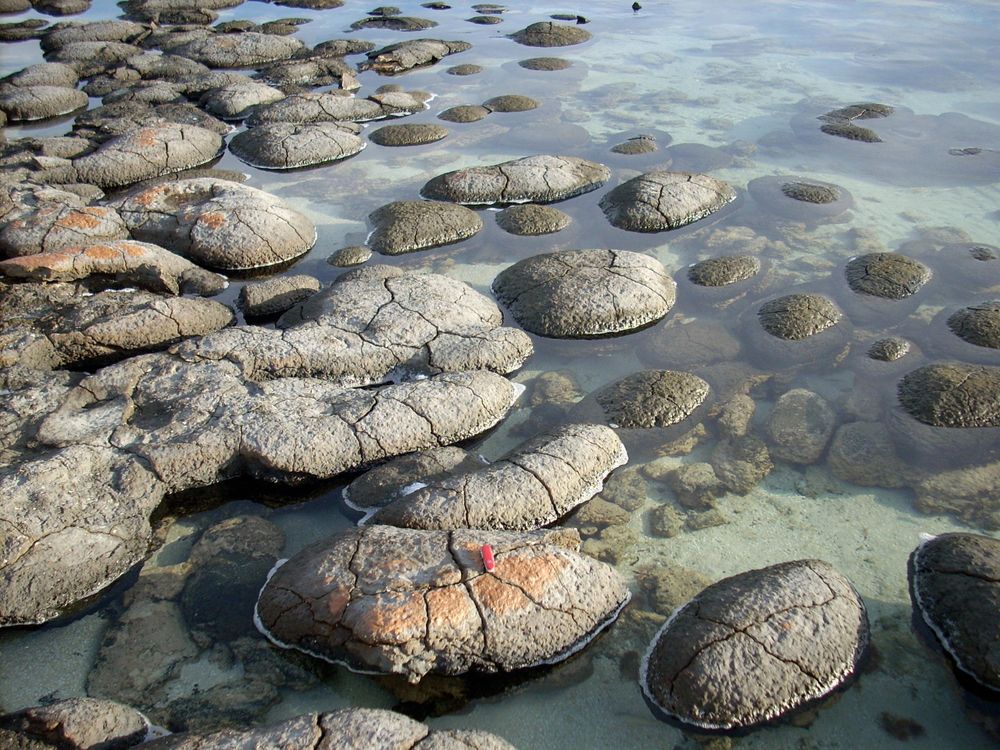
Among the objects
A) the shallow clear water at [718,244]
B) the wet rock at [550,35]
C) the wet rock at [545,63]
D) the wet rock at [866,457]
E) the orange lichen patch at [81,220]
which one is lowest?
the wet rock at [866,457]

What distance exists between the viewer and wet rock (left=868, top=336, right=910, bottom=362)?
5988 mm

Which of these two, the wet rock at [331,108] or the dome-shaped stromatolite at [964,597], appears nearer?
the dome-shaped stromatolite at [964,597]

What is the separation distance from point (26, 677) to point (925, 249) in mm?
8129

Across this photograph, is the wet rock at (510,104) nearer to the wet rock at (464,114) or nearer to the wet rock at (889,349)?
the wet rock at (464,114)

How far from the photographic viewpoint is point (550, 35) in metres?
15.1

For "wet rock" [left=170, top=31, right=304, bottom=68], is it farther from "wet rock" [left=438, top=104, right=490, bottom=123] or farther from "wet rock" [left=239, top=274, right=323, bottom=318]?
"wet rock" [left=239, top=274, right=323, bottom=318]

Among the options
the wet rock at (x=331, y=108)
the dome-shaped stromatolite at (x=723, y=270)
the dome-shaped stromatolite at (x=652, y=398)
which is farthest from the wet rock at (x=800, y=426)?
the wet rock at (x=331, y=108)

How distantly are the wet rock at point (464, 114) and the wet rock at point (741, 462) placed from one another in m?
7.54

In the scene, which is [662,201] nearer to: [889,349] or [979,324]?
[889,349]

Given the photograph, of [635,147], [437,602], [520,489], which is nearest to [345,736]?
[437,602]

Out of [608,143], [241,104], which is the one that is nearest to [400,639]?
[608,143]

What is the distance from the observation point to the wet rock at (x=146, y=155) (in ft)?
28.8

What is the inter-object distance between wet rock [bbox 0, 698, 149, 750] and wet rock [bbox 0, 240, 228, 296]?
401 cm

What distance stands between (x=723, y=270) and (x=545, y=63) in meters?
8.14
